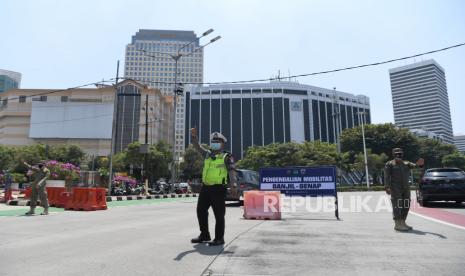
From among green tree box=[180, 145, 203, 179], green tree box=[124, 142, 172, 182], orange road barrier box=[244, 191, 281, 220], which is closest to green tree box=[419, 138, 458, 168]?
green tree box=[180, 145, 203, 179]

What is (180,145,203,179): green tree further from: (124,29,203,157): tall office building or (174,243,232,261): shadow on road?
(124,29,203,157): tall office building

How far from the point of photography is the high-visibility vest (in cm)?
547

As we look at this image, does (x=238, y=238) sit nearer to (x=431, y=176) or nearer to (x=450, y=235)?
(x=450, y=235)

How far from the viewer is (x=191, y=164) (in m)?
72.8

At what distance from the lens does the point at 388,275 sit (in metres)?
3.64

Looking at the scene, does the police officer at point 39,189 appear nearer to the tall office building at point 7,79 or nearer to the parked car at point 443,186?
the parked car at point 443,186

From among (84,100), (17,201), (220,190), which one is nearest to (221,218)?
(220,190)

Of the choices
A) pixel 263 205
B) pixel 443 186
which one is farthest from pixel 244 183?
pixel 443 186

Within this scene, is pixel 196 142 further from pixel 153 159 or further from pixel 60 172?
pixel 153 159

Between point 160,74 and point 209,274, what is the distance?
15281cm

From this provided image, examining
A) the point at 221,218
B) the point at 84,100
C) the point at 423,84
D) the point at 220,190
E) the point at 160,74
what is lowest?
the point at 221,218

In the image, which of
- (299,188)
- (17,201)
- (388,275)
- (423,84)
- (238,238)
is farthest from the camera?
(423,84)

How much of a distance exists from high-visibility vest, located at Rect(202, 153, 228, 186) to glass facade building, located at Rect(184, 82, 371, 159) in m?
106

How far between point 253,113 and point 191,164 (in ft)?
148
